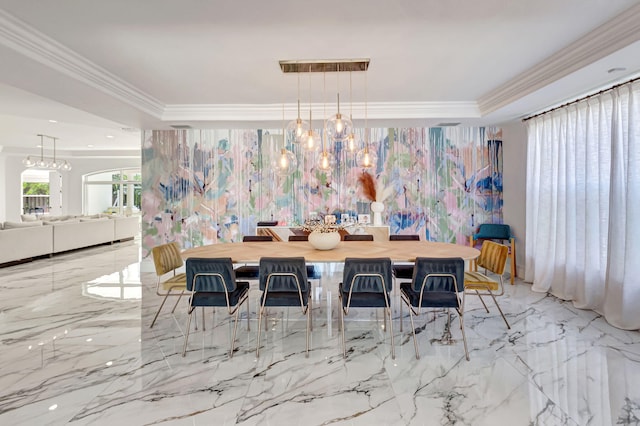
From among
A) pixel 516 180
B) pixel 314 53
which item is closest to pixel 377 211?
pixel 516 180

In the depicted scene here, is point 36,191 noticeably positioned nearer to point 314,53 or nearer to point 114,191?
point 114,191

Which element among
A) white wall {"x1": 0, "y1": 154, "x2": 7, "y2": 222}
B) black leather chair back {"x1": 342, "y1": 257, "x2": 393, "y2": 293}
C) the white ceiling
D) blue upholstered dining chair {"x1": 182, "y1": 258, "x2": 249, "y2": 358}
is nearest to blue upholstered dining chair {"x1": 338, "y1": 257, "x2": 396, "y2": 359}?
black leather chair back {"x1": 342, "y1": 257, "x2": 393, "y2": 293}

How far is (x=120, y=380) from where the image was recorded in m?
2.29

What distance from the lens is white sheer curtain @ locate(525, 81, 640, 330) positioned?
10.1 ft

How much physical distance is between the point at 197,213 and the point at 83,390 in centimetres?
373

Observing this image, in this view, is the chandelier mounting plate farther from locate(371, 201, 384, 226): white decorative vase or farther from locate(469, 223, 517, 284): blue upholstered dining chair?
locate(469, 223, 517, 284): blue upholstered dining chair

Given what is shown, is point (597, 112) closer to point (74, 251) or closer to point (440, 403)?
point (440, 403)

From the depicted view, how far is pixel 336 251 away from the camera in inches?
124

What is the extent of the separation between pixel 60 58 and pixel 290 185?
341cm

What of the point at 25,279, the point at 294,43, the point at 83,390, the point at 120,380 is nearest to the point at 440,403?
the point at 120,380

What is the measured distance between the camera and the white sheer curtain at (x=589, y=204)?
3.08m

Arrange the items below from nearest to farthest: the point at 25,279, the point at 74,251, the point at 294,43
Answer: the point at 294,43, the point at 25,279, the point at 74,251

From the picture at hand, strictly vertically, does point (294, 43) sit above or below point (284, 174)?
above

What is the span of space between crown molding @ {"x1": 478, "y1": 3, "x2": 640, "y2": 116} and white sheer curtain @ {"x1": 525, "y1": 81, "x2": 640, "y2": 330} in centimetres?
67
